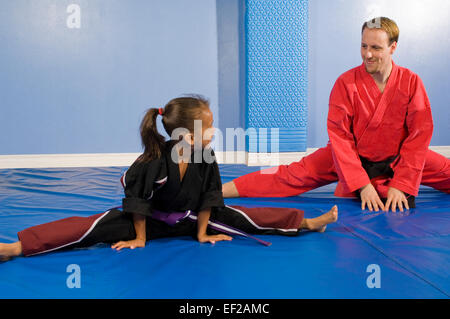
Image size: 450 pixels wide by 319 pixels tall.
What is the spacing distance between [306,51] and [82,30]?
2.16m

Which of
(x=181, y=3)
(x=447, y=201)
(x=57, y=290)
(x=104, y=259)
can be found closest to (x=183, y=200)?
(x=104, y=259)

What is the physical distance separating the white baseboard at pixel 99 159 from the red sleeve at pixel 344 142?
6.12ft

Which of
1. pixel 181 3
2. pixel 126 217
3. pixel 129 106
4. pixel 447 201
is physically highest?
pixel 181 3

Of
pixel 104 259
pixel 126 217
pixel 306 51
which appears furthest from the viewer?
pixel 306 51

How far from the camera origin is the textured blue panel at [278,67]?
390 cm

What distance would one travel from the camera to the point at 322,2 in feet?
13.7

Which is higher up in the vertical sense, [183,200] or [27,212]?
[183,200]

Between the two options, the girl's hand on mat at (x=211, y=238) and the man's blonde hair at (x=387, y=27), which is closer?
the girl's hand on mat at (x=211, y=238)

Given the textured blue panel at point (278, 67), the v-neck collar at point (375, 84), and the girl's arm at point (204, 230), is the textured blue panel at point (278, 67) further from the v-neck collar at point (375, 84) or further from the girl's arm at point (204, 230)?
the girl's arm at point (204, 230)

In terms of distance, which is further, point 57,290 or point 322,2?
point 322,2

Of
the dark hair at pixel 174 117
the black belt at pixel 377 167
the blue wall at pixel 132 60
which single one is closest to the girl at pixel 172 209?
the dark hair at pixel 174 117

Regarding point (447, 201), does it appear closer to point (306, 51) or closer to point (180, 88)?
point (306, 51)

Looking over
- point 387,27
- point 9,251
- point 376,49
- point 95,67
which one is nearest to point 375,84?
point 376,49

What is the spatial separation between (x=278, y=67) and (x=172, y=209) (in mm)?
2746
